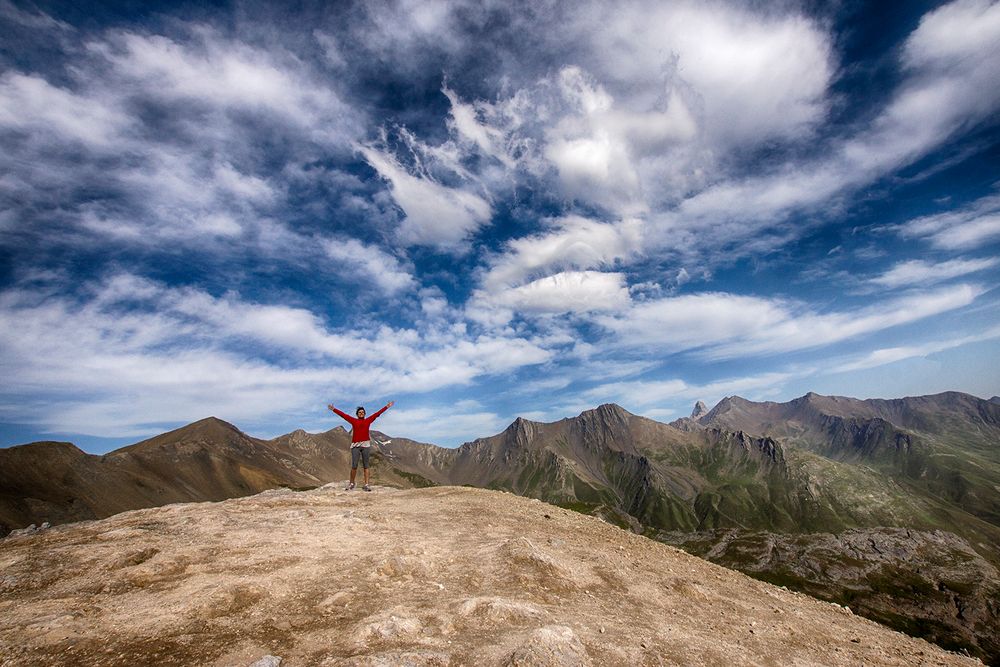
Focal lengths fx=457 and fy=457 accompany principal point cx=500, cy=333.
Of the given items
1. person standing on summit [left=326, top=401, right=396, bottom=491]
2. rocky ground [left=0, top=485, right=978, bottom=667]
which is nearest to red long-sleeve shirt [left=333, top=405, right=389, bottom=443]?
person standing on summit [left=326, top=401, right=396, bottom=491]

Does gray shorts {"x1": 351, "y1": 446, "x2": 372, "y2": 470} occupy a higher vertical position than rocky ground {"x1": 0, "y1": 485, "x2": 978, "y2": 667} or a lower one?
higher

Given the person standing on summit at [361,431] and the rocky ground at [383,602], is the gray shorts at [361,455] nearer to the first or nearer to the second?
the person standing on summit at [361,431]

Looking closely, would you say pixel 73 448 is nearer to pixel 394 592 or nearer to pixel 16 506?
pixel 16 506

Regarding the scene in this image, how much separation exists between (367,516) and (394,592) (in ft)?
29.8

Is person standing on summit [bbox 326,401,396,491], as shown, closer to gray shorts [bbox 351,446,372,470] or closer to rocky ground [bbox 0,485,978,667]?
gray shorts [bbox 351,446,372,470]

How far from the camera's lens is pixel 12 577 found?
12.8m

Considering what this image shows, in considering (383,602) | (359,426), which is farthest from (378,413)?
(383,602)

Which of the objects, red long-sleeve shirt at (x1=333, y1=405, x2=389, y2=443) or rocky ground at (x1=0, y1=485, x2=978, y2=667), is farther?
red long-sleeve shirt at (x1=333, y1=405, x2=389, y2=443)

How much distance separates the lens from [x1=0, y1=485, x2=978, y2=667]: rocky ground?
32.1 feet

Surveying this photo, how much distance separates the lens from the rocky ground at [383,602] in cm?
977

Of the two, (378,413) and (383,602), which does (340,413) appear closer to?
(378,413)

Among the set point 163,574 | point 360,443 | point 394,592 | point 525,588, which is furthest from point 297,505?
point 525,588

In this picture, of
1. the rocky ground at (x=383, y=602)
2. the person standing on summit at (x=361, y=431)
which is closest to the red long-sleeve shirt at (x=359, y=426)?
the person standing on summit at (x=361, y=431)

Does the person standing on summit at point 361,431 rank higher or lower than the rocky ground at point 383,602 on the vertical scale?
higher
